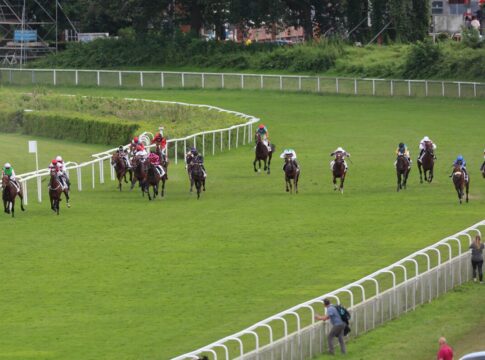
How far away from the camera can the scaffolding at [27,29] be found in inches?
3093

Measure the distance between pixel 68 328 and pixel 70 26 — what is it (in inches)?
2543

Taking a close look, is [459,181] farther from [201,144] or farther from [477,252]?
[201,144]

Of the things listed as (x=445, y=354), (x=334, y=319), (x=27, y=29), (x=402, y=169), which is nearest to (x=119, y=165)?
(x=402, y=169)

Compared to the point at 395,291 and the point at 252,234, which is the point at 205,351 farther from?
the point at 252,234

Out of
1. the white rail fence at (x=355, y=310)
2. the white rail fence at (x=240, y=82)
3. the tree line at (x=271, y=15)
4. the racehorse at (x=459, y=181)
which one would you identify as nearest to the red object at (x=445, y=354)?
the white rail fence at (x=355, y=310)

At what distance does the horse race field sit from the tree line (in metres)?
28.3

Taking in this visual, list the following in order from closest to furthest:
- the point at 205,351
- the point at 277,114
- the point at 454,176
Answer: the point at 205,351, the point at 454,176, the point at 277,114

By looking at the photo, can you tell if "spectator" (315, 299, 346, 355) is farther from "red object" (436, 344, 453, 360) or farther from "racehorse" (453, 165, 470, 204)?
"racehorse" (453, 165, 470, 204)

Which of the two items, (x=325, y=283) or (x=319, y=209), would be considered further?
(x=319, y=209)

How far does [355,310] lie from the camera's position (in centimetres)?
2011

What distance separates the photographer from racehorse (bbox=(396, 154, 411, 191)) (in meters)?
35.3

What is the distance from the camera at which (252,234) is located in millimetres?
29688

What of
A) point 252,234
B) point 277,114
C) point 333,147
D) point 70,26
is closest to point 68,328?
point 252,234

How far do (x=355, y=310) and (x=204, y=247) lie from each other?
8.36m
